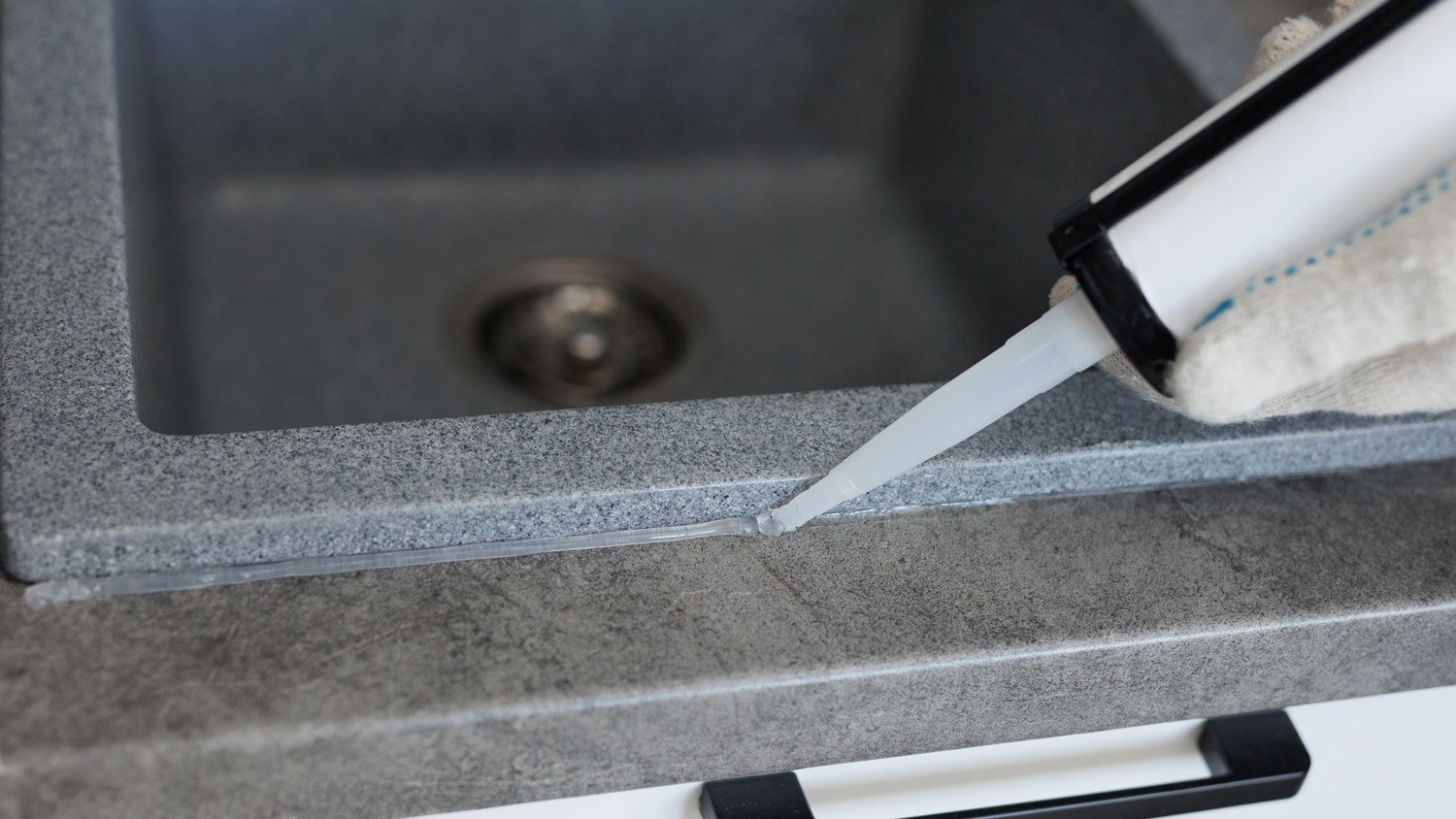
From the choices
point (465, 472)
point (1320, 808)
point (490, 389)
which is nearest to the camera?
point (465, 472)

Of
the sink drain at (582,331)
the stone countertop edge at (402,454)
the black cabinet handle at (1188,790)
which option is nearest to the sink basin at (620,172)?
the sink drain at (582,331)

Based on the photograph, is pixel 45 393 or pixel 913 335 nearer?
pixel 45 393

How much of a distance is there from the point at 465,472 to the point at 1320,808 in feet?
1.33

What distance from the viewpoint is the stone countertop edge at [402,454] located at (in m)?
0.42

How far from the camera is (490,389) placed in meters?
0.74

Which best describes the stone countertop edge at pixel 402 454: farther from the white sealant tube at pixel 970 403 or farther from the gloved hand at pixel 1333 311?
the gloved hand at pixel 1333 311

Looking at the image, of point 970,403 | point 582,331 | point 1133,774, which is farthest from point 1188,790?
point 582,331

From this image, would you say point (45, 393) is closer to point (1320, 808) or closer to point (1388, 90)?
point (1388, 90)

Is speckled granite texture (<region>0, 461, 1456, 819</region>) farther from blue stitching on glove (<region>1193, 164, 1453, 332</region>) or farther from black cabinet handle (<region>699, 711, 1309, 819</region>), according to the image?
blue stitching on glove (<region>1193, 164, 1453, 332</region>)

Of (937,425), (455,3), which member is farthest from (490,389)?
(937,425)

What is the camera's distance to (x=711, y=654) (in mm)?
424

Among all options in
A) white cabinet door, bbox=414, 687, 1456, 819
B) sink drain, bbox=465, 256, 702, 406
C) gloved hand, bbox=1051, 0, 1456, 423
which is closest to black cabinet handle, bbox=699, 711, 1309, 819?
white cabinet door, bbox=414, 687, 1456, 819

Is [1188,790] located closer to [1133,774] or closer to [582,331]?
[1133,774]

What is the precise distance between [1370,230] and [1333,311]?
25 mm
